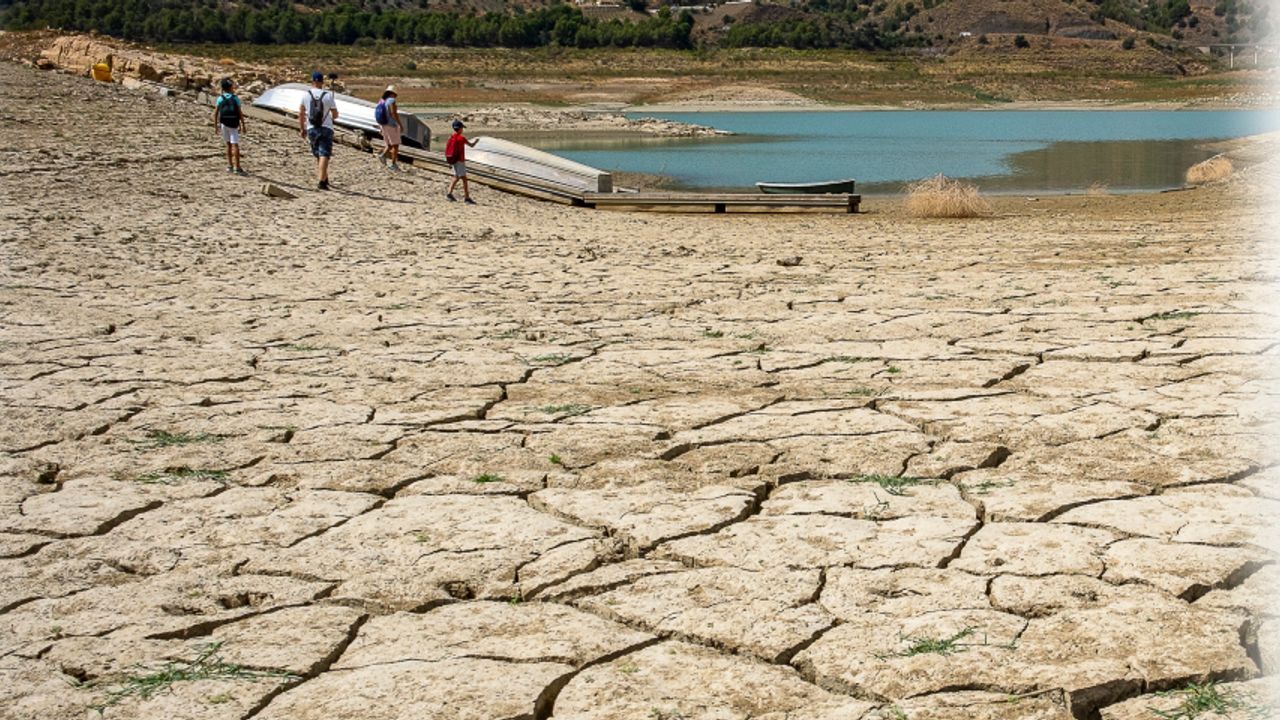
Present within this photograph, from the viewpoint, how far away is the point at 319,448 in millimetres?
6207

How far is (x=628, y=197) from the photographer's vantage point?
2086 centimetres

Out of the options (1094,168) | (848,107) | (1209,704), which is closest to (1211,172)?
(1094,168)

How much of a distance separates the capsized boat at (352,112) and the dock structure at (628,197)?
9.86 ft

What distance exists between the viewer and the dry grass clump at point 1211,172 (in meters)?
25.7

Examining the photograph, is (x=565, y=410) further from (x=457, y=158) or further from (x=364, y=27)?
(x=364, y=27)

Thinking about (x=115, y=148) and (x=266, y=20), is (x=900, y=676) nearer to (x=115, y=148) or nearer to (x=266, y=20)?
(x=115, y=148)

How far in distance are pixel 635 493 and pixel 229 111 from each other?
43.6ft

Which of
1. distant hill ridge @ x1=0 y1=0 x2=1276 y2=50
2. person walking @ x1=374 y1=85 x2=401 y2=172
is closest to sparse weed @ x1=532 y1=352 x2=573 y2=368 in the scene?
person walking @ x1=374 y1=85 x2=401 y2=172

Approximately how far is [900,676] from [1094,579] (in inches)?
37.4

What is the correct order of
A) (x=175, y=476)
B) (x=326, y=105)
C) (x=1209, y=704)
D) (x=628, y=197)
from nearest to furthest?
(x=1209, y=704), (x=175, y=476), (x=326, y=105), (x=628, y=197)

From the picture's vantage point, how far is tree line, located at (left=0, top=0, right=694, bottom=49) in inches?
3369

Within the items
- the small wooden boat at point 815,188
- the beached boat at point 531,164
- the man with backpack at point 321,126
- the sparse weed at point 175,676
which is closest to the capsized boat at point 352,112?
the beached boat at point 531,164

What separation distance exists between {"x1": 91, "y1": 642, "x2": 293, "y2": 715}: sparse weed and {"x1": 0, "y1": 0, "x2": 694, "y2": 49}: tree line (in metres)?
78.3

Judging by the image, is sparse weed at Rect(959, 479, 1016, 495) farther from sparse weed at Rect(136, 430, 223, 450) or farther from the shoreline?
the shoreline
